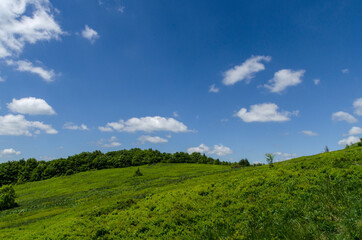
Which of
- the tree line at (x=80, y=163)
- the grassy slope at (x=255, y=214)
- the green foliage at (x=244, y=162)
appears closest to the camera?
the grassy slope at (x=255, y=214)

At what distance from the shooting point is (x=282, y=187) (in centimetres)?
1410

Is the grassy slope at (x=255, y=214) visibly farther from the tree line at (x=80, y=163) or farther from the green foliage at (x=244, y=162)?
the tree line at (x=80, y=163)

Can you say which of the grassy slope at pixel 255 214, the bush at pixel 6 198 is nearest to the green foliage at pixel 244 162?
the grassy slope at pixel 255 214

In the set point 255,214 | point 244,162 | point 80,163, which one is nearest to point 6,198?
point 255,214

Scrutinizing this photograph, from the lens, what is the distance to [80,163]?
5049 inches

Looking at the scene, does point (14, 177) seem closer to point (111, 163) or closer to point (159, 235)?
point (111, 163)

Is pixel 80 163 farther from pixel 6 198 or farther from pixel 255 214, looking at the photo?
pixel 255 214

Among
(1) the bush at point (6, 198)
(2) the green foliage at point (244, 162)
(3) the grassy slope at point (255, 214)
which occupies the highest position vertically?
(2) the green foliage at point (244, 162)

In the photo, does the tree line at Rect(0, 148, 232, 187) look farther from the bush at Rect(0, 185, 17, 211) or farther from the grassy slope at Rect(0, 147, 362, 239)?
the grassy slope at Rect(0, 147, 362, 239)

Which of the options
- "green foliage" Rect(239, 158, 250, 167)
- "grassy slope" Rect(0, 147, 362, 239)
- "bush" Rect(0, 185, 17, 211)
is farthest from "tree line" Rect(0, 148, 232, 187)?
"grassy slope" Rect(0, 147, 362, 239)

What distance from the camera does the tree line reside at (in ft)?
391

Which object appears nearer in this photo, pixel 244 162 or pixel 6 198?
pixel 6 198

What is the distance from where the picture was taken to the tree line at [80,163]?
4695 inches

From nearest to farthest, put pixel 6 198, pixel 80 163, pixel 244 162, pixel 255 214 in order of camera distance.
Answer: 1. pixel 255 214
2. pixel 6 198
3. pixel 244 162
4. pixel 80 163
